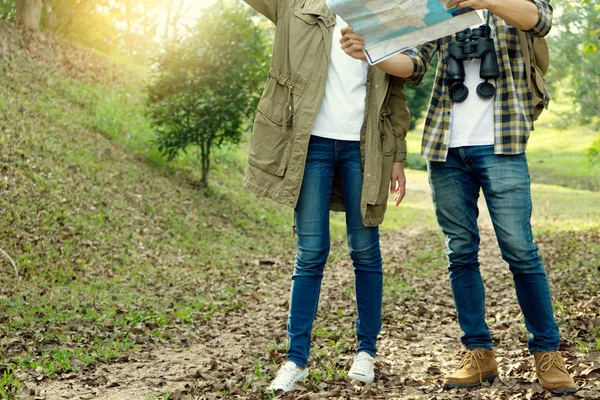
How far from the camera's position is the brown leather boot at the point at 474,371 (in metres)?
3.79

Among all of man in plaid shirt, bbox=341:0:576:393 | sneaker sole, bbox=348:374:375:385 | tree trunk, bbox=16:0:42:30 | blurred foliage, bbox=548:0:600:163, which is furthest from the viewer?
blurred foliage, bbox=548:0:600:163

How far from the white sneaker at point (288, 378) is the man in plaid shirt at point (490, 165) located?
843mm

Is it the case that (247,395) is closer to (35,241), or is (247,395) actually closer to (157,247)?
(35,241)

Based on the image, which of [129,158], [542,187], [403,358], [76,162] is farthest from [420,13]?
[542,187]

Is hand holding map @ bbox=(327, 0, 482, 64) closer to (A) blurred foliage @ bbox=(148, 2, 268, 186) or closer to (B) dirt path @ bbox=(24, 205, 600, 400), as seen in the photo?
(B) dirt path @ bbox=(24, 205, 600, 400)

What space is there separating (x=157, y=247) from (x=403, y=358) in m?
5.53

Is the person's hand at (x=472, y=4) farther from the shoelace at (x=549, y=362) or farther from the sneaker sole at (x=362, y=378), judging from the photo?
the sneaker sole at (x=362, y=378)

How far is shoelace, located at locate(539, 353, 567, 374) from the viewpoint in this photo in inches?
139

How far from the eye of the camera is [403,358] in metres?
4.86

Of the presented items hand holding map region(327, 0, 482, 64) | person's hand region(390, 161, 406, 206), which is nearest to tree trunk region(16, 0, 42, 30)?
person's hand region(390, 161, 406, 206)

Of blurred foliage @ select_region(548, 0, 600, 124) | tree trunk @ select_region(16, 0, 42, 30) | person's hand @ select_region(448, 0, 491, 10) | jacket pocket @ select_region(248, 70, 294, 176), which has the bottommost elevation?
jacket pocket @ select_region(248, 70, 294, 176)

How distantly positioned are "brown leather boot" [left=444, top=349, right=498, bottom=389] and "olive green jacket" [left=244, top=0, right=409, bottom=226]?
93 centimetres

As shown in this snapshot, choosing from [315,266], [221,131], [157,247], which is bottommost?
[157,247]

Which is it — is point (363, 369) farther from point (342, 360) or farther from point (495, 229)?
point (495, 229)
